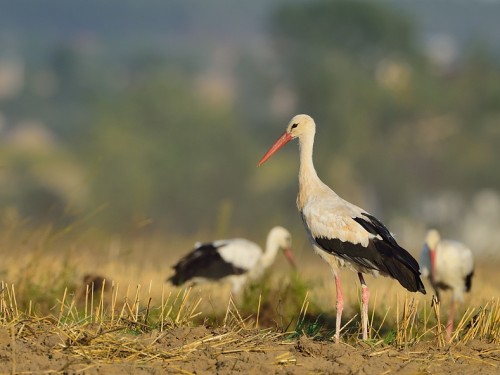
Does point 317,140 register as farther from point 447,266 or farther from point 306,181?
point 306,181

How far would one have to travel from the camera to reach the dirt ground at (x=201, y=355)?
5586mm

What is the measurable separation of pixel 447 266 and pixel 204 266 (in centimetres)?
225

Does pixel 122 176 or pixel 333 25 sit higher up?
pixel 333 25

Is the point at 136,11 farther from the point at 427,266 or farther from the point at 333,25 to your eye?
the point at 427,266

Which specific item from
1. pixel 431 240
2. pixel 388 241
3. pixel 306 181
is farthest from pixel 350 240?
pixel 431 240

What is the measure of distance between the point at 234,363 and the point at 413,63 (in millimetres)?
48990

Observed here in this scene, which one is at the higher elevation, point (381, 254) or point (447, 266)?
point (447, 266)

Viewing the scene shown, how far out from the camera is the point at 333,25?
182ft

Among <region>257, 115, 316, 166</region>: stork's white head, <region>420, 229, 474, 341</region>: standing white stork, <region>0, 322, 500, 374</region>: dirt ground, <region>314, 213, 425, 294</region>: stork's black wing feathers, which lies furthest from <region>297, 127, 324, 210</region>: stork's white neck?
<region>420, 229, 474, 341</region>: standing white stork

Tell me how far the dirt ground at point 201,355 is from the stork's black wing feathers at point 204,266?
435 centimetres

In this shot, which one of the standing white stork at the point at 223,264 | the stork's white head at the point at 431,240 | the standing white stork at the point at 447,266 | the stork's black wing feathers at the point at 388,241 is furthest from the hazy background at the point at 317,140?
the stork's black wing feathers at the point at 388,241

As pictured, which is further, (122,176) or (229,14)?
(229,14)

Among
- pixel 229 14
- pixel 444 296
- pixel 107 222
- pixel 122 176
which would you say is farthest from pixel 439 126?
pixel 229 14

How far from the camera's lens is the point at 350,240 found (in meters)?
7.34
